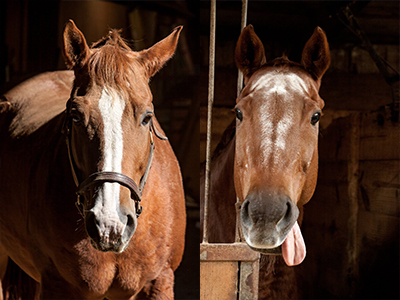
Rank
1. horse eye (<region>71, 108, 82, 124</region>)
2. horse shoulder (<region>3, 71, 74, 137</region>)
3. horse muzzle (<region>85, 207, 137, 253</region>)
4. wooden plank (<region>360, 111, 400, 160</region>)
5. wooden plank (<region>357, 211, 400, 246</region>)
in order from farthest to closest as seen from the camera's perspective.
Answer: wooden plank (<region>357, 211, 400, 246</region>) < wooden plank (<region>360, 111, 400, 160</region>) < horse shoulder (<region>3, 71, 74, 137</region>) < horse eye (<region>71, 108, 82, 124</region>) < horse muzzle (<region>85, 207, 137, 253</region>)

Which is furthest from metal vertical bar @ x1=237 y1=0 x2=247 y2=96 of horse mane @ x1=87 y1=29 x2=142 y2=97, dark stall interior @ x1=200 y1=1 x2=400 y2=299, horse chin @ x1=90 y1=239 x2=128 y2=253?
dark stall interior @ x1=200 y1=1 x2=400 y2=299

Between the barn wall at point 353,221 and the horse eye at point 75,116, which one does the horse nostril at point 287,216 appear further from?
the barn wall at point 353,221

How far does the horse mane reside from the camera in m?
0.97

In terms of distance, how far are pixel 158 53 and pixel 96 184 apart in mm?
475

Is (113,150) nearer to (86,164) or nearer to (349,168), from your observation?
(86,164)

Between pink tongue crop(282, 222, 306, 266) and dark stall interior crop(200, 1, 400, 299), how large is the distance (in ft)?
3.56

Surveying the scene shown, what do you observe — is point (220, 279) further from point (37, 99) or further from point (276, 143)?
point (37, 99)

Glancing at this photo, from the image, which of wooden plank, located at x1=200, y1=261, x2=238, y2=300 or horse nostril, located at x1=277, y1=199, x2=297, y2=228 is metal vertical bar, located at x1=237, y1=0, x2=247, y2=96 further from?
wooden plank, located at x1=200, y1=261, x2=238, y2=300

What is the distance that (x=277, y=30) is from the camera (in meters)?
2.07

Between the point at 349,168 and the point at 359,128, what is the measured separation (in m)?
0.24

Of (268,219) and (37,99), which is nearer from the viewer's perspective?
(268,219)

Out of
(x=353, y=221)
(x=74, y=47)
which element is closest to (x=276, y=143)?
(x=74, y=47)

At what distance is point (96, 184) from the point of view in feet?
2.88

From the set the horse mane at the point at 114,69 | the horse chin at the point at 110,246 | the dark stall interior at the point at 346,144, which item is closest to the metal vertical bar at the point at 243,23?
the horse mane at the point at 114,69
